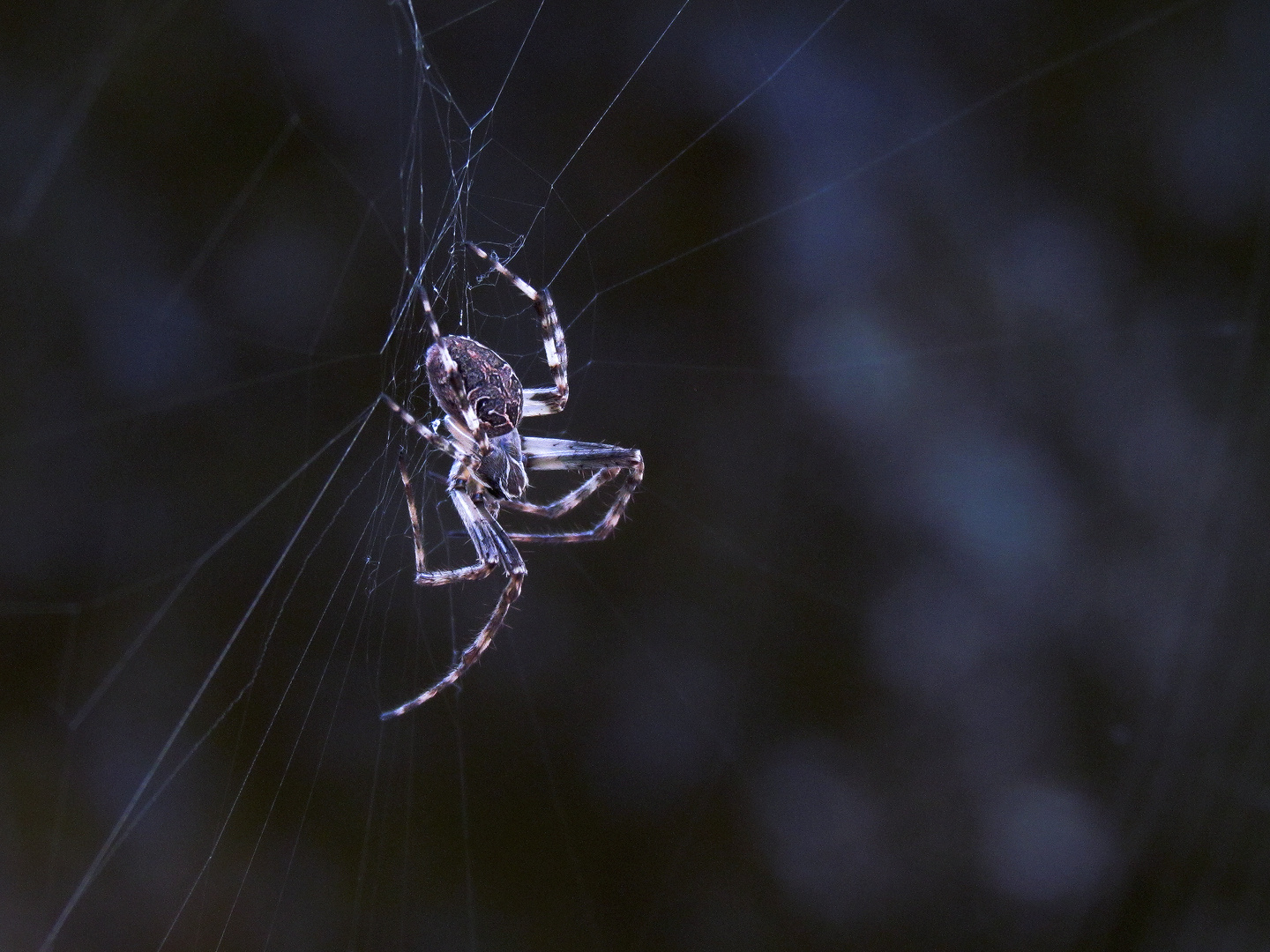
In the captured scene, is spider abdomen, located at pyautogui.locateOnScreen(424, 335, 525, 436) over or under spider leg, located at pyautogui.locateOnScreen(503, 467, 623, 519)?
over

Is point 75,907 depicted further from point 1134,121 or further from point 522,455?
point 1134,121

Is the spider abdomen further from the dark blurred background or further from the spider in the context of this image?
the dark blurred background

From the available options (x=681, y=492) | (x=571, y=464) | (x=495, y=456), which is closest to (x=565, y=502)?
(x=571, y=464)

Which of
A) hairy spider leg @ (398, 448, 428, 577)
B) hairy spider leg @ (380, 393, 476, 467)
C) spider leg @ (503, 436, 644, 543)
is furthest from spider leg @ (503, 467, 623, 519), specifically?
hairy spider leg @ (398, 448, 428, 577)

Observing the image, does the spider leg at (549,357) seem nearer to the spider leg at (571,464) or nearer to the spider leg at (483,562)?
the spider leg at (571,464)

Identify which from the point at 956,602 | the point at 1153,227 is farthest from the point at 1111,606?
the point at 1153,227

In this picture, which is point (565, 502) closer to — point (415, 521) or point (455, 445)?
point (455, 445)

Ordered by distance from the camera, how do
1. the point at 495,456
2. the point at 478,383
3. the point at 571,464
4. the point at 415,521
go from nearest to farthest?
the point at 415,521, the point at 478,383, the point at 495,456, the point at 571,464

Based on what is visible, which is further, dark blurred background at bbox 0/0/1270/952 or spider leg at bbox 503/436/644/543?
dark blurred background at bbox 0/0/1270/952
